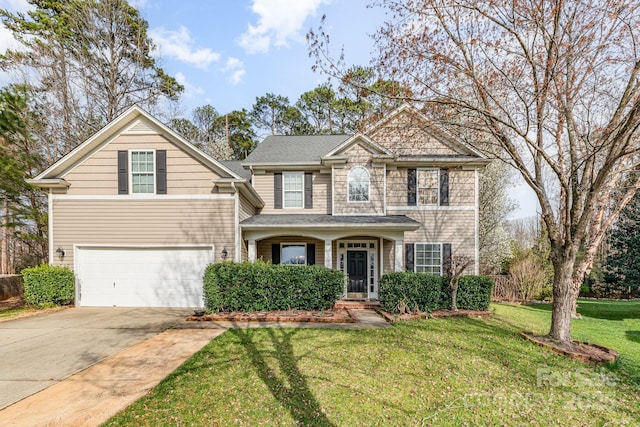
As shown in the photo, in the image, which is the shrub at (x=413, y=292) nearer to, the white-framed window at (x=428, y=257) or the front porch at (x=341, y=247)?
the front porch at (x=341, y=247)

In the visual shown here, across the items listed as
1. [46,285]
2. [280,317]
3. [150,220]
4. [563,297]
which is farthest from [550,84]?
[46,285]

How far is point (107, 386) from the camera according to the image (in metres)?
4.37

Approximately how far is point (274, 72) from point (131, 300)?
881cm

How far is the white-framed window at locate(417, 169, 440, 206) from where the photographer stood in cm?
1205

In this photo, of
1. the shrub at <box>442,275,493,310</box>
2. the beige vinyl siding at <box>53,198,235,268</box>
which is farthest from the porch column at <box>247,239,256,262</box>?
the shrub at <box>442,275,493,310</box>

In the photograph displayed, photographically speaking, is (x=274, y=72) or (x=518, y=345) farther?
(x=274, y=72)

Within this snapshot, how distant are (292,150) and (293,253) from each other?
182 inches

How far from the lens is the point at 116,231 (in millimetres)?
10008

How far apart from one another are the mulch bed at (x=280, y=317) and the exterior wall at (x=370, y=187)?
437 cm

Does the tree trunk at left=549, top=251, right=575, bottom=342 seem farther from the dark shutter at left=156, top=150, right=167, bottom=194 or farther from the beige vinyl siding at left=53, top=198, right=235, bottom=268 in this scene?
the dark shutter at left=156, top=150, right=167, bottom=194

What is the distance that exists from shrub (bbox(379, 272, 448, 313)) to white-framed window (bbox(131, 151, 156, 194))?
8.57 meters

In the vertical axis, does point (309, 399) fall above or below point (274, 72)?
below

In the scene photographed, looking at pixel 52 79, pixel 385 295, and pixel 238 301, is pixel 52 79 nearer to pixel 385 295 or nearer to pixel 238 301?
pixel 238 301

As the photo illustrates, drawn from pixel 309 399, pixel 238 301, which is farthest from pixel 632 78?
pixel 238 301
